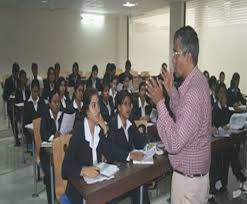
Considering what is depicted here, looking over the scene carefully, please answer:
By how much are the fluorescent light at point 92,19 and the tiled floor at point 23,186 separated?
18.5ft

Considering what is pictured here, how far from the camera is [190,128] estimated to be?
5.03ft

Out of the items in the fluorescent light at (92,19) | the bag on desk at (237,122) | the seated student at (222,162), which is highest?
the fluorescent light at (92,19)

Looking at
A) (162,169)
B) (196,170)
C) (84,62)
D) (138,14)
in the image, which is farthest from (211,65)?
(196,170)

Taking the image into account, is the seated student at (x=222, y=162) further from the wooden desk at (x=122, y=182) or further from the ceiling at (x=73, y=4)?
the ceiling at (x=73, y=4)

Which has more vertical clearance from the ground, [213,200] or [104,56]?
[104,56]

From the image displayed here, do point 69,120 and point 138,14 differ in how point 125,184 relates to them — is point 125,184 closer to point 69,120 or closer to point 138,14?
point 69,120

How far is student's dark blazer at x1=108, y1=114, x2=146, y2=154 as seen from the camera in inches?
114

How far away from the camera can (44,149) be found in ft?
9.85

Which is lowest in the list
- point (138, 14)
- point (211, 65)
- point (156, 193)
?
point (156, 193)

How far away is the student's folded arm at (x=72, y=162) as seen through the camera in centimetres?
207

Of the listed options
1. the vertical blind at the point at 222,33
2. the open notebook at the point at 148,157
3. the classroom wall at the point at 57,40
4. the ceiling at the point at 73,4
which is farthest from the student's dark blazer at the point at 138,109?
the classroom wall at the point at 57,40

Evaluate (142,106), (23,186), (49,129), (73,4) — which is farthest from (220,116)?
(73,4)

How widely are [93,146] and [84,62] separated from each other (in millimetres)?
7703

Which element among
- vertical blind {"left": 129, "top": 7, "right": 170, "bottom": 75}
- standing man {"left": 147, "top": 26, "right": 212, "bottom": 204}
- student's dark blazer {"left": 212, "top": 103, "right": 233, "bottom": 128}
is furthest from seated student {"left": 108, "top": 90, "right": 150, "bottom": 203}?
vertical blind {"left": 129, "top": 7, "right": 170, "bottom": 75}
